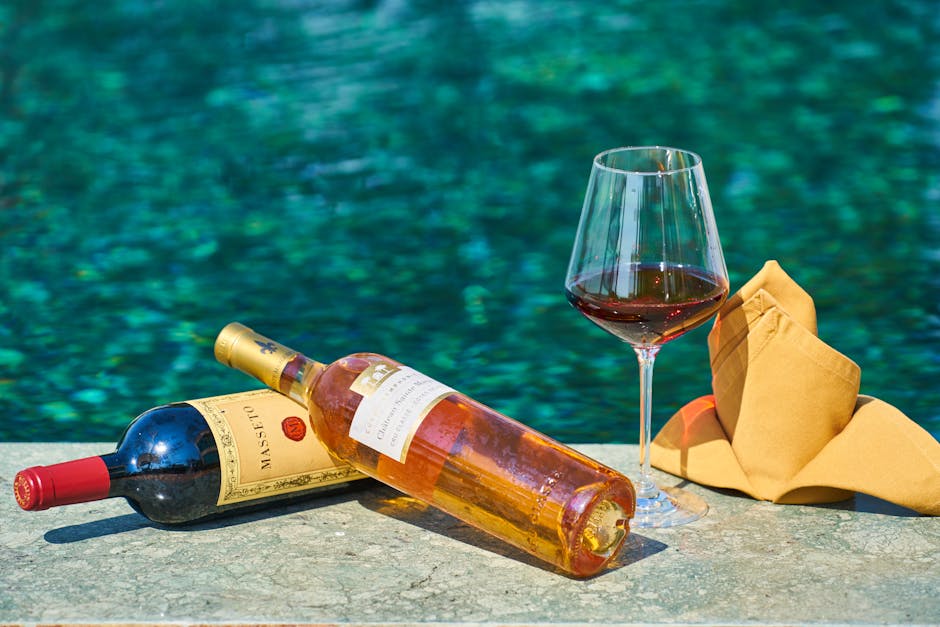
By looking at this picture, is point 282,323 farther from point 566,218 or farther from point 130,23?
point 130,23

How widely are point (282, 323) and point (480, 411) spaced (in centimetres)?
237

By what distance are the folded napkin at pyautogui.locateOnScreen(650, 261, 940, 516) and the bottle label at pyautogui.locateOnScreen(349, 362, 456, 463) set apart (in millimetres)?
430

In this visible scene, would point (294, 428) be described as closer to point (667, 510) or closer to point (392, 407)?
point (392, 407)

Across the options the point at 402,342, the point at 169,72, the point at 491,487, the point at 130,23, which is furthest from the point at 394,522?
the point at 130,23

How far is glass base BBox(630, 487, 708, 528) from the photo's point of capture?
174cm

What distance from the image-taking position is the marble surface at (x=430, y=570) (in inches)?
59.0

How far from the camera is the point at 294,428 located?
5.73 ft

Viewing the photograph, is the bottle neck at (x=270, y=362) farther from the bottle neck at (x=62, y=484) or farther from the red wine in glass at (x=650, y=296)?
the red wine in glass at (x=650, y=296)

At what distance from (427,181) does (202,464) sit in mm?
3329

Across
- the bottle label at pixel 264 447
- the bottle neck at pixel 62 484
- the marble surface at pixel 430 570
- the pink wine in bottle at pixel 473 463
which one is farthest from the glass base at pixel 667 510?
the bottle neck at pixel 62 484

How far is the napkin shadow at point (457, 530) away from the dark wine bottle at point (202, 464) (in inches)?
4.1

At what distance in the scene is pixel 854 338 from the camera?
3.82 meters

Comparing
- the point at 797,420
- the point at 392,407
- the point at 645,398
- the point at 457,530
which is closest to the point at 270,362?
the point at 392,407

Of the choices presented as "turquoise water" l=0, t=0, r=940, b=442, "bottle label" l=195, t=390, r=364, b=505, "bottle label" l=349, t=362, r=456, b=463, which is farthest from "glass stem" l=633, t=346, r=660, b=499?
"turquoise water" l=0, t=0, r=940, b=442
